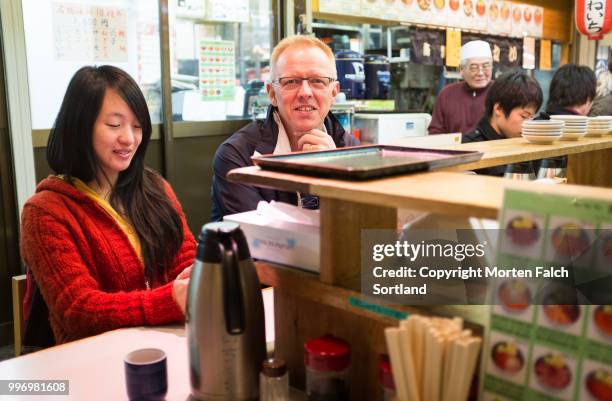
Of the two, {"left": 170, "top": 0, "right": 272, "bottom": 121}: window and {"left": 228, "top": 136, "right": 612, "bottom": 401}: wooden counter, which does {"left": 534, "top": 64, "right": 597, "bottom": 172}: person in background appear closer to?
{"left": 170, "top": 0, "right": 272, "bottom": 121}: window

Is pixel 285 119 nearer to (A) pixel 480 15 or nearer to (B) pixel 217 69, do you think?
(B) pixel 217 69

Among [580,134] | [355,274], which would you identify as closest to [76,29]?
[580,134]

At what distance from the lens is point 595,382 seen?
2.81 ft

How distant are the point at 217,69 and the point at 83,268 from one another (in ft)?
9.63

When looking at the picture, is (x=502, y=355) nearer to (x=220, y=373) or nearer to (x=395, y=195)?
(x=395, y=195)

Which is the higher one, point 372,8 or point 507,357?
point 372,8

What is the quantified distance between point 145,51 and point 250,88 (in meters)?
0.94

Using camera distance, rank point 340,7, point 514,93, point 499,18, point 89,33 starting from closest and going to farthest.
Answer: point 514,93
point 89,33
point 340,7
point 499,18

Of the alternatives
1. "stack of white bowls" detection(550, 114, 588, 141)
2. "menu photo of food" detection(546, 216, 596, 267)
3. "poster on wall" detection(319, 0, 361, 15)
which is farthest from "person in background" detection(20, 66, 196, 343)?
"poster on wall" detection(319, 0, 361, 15)

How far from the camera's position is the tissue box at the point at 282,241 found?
1165mm

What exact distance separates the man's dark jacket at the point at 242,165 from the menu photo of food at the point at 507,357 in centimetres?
130

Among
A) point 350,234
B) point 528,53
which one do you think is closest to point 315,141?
point 350,234

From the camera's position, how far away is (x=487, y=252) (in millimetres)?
1183

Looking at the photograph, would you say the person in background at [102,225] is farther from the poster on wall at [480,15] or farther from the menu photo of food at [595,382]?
the poster on wall at [480,15]
